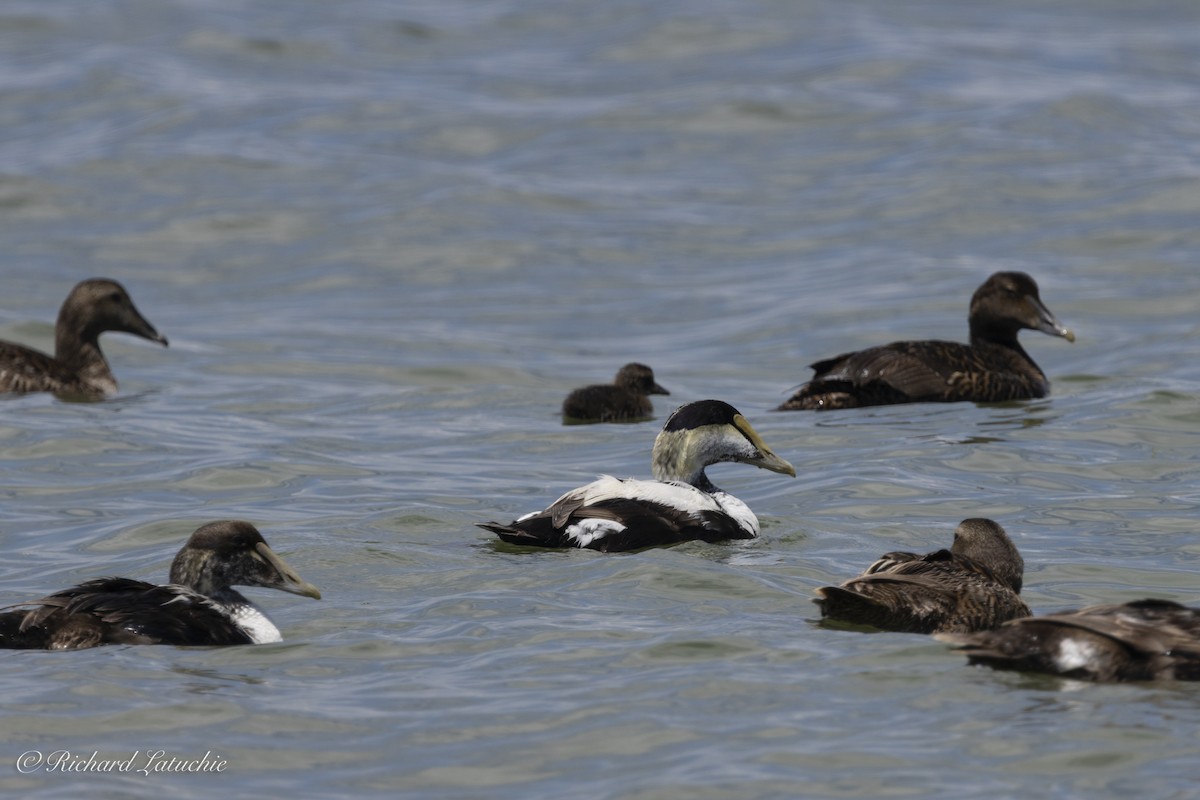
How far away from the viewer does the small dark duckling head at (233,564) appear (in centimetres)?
817

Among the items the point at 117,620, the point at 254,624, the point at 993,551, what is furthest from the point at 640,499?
the point at 117,620

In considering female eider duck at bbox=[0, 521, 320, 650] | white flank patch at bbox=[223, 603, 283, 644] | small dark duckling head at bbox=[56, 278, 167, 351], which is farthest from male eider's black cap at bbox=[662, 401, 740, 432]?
small dark duckling head at bbox=[56, 278, 167, 351]

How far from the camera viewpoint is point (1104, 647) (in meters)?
7.02

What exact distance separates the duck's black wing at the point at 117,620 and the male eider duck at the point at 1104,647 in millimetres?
2928

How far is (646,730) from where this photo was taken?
6.85m

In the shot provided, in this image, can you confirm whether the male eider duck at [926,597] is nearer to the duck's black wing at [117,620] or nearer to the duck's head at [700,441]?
the duck's head at [700,441]

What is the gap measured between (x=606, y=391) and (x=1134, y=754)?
8.32 meters

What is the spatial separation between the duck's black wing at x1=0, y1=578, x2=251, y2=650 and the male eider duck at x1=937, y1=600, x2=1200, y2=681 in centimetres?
293

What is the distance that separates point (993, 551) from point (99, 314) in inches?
417

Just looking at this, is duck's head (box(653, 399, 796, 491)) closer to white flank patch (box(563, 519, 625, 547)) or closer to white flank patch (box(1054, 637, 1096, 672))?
white flank patch (box(563, 519, 625, 547))

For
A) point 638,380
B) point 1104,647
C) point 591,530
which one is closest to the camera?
point 1104,647

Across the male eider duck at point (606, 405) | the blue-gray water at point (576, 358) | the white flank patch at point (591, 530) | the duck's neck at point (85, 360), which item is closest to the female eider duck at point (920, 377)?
the blue-gray water at point (576, 358)

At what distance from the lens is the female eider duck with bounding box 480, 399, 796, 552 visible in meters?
9.46

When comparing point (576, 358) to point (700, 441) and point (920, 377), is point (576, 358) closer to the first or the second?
point (920, 377)
